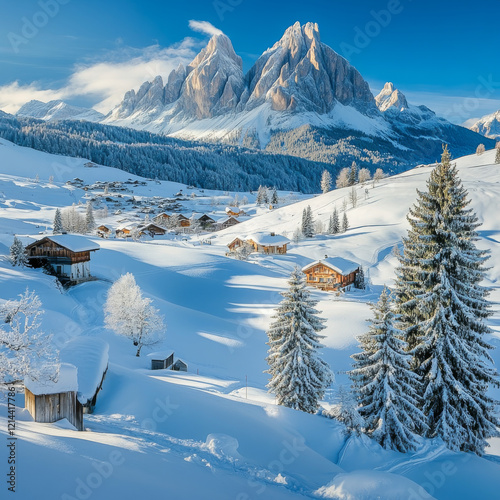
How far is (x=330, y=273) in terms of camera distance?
54.7m

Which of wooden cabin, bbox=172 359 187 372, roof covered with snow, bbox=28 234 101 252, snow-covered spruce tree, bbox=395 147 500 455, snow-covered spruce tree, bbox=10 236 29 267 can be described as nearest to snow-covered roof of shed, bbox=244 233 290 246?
roof covered with snow, bbox=28 234 101 252

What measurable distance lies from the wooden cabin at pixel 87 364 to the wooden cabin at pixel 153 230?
246 ft

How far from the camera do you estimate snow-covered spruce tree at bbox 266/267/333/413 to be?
62.9 feet

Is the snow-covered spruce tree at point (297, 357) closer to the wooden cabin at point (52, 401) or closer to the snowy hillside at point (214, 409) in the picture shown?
the snowy hillside at point (214, 409)

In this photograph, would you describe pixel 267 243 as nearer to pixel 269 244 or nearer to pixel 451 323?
pixel 269 244

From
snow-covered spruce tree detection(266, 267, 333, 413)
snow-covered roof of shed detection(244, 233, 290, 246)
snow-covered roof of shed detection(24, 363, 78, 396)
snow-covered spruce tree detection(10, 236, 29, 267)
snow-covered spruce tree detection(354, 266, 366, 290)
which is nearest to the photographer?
snow-covered roof of shed detection(24, 363, 78, 396)

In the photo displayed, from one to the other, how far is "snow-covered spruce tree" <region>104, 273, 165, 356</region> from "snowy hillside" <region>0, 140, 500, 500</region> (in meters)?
1.22

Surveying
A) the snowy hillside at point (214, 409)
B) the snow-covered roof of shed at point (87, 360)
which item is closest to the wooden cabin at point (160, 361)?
the snowy hillside at point (214, 409)

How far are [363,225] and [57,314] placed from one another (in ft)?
232

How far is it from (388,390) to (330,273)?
4036 cm

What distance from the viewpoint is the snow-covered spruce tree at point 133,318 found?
29.5 meters

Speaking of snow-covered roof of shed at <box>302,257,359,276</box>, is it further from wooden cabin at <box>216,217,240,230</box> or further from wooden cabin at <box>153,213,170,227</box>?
wooden cabin at <box>153,213,170,227</box>

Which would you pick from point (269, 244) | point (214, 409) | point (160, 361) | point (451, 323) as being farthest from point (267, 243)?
point (214, 409)

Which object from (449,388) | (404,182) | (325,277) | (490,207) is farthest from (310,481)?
(404,182)
